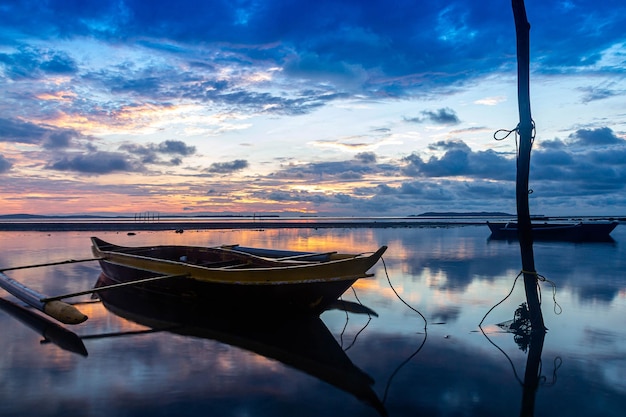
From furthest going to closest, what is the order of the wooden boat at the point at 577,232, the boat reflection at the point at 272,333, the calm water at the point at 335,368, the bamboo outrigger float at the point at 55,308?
the wooden boat at the point at 577,232 < the bamboo outrigger float at the point at 55,308 < the boat reflection at the point at 272,333 < the calm water at the point at 335,368

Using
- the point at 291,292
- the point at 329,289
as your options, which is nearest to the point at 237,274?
the point at 291,292

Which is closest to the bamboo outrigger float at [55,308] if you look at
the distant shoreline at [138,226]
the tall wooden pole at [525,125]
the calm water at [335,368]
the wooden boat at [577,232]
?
the calm water at [335,368]

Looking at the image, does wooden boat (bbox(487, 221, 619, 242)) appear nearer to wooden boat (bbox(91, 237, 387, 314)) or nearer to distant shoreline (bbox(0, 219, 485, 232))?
distant shoreline (bbox(0, 219, 485, 232))

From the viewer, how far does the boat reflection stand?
266 inches

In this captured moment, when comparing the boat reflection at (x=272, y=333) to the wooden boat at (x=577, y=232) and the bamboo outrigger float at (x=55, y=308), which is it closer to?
the bamboo outrigger float at (x=55, y=308)

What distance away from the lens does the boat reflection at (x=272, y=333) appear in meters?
6.76

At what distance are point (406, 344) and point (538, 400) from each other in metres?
2.71

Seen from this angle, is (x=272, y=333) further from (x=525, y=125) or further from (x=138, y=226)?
(x=138, y=226)

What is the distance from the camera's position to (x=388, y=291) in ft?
45.5

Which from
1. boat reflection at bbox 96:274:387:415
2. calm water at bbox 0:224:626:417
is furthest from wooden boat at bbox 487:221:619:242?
boat reflection at bbox 96:274:387:415

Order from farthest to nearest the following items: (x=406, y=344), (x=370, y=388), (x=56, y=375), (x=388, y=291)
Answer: (x=388, y=291) < (x=406, y=344) < (x=56, y=375) < (x=370, y=388)

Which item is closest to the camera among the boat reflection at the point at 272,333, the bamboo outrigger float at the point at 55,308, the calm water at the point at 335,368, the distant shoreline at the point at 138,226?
the calm water at the point at 335,368

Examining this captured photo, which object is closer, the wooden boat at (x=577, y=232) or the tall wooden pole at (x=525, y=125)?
the tall wooden pole at (x=525, y=125)

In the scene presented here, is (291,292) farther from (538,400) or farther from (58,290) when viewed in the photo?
(58,290)
